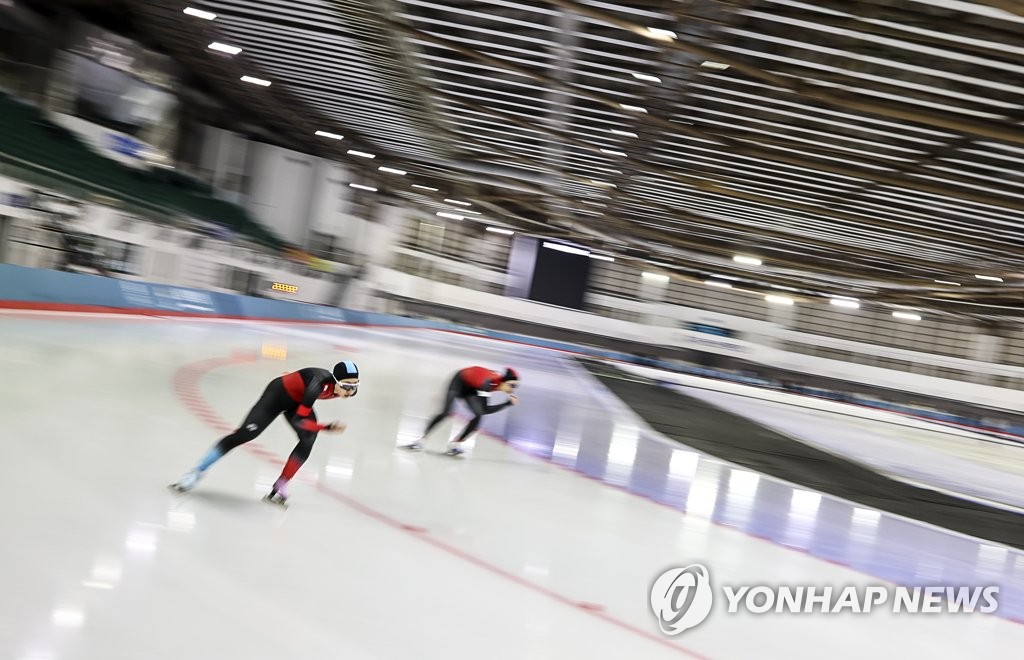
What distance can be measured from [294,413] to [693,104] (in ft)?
43.3

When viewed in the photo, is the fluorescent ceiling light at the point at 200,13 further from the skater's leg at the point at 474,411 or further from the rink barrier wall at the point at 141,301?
the skater's leg at the point at 474,411

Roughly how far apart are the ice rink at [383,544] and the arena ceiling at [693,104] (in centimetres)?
654

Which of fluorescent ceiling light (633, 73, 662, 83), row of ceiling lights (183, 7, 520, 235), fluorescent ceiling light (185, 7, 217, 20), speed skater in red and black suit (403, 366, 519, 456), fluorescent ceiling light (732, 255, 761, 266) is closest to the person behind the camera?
speed skater in red and black suit (403, 366, 519, 456)

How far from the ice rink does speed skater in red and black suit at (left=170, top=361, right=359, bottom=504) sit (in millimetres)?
190

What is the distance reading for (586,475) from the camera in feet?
28.3

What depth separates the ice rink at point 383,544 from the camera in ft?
10.8

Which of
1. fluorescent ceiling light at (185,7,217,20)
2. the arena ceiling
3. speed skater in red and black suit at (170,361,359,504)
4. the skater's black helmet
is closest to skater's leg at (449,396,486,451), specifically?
speed skater in red and black suit at (170,361,359,504)

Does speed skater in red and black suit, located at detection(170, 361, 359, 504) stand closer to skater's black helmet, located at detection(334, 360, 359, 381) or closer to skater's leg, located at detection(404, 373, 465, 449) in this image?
skater's black helmet, located at detection(334, 360, 359, 381)

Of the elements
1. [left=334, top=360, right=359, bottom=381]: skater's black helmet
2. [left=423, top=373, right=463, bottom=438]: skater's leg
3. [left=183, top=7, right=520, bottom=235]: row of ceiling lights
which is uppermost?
[left=183, top=7, right=520, bottom=235]: row of ceiling lights

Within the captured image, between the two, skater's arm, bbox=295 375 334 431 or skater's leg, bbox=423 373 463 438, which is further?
skater's leg, bbox=423 373 463 438

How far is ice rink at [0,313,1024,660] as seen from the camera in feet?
10.8

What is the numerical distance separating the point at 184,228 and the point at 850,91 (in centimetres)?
1834

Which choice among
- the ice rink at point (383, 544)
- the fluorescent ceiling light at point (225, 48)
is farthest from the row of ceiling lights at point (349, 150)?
the ice rink at point (383, 544)

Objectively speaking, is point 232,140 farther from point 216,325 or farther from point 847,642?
point 847,642
